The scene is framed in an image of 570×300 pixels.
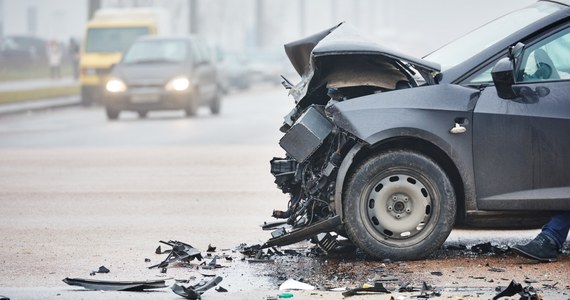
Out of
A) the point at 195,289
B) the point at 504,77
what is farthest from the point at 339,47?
the point at 195,289

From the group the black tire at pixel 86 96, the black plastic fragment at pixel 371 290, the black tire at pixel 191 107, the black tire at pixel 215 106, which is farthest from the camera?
the black tire at pixel 86 96

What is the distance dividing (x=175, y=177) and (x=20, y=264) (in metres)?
6.04

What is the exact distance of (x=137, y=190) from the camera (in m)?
12.9

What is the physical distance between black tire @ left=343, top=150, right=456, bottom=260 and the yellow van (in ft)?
91.2

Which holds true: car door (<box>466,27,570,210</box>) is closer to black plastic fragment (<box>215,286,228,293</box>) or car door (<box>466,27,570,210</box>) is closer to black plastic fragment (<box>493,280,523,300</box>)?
black plastic fragment (<box>493,280,523,300</box>)

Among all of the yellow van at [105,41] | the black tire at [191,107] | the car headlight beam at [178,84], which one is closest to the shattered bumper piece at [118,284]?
the car headlight beam at [178,84]

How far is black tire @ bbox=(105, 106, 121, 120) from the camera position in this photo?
27.8 metres

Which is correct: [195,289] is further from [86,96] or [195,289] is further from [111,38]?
[111,38]

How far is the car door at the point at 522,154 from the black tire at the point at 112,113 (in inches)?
804

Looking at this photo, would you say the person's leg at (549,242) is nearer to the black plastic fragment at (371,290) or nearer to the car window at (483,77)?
the car window at (483,77)

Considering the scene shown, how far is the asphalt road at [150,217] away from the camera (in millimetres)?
7516

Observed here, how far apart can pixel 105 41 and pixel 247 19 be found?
242 ft

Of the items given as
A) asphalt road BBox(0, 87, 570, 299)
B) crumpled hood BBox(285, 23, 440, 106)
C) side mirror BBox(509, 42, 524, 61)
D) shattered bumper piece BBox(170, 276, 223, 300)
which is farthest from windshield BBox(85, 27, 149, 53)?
shattered bumper piece BBox(170, 276, 223, 300)

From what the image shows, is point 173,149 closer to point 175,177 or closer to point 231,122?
point 175,177
